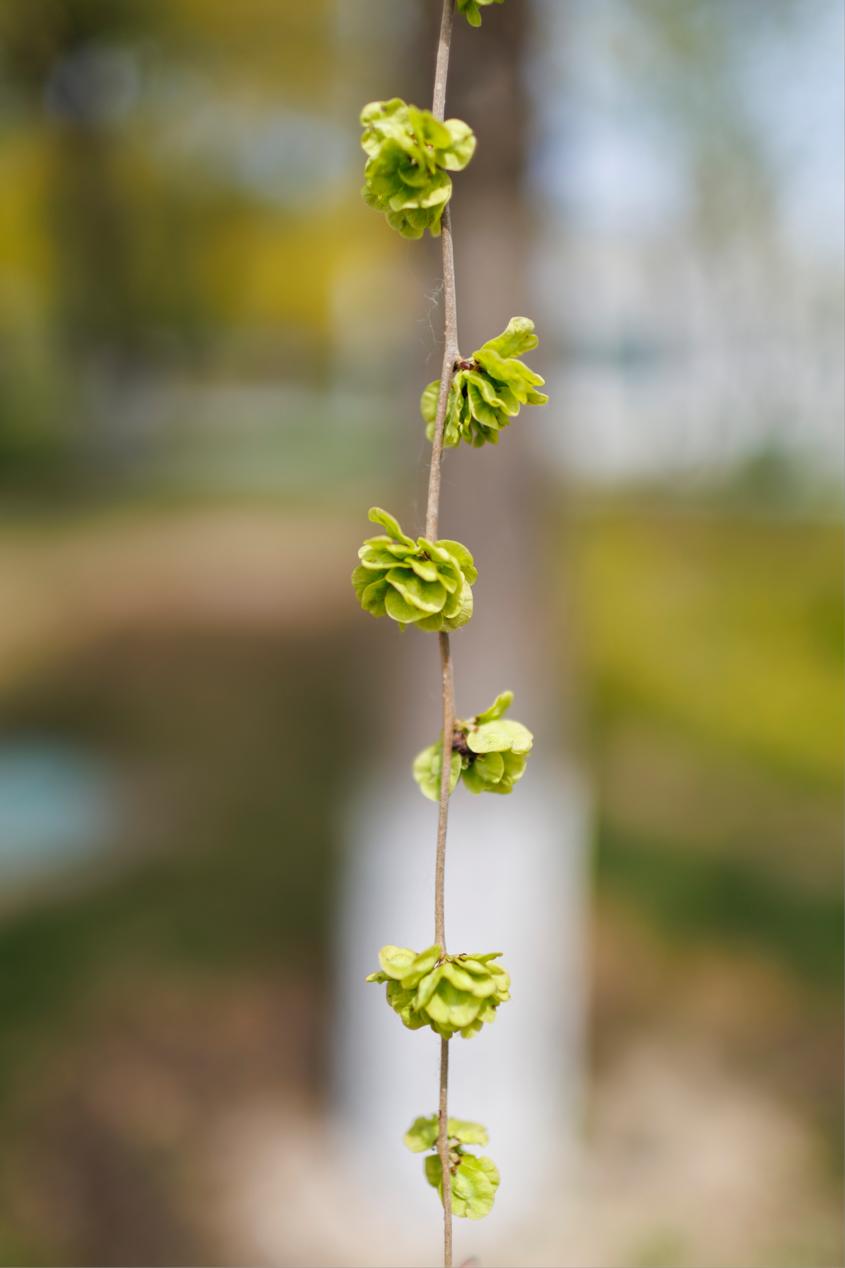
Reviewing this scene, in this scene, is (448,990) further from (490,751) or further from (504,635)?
(504,635)

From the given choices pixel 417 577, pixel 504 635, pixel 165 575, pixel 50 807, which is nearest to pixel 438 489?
pixel 417 577

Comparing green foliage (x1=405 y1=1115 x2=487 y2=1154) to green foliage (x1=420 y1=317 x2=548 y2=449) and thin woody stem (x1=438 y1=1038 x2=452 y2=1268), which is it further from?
green foliage (x1=420 y1=317 x2=548 y2=449)

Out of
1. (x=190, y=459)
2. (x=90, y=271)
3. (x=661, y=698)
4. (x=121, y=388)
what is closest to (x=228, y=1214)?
(x=661, y=698)

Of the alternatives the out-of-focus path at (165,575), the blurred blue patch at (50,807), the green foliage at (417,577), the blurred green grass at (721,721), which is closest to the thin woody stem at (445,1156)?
the green foliage at (417,577)

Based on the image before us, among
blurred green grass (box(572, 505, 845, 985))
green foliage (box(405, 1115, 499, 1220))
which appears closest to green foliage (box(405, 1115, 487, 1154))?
green foliage (box(405, 1115, 499, 1220))

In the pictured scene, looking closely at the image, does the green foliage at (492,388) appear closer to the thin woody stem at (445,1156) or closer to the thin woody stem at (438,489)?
the thin woody stem at (438,489)

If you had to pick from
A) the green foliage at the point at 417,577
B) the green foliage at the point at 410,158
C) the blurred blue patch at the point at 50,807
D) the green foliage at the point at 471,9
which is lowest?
the blurred blue patch at the point at 50,807

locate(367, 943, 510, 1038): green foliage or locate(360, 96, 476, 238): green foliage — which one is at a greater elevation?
locate(360, 96, 476, 238): green foliage
